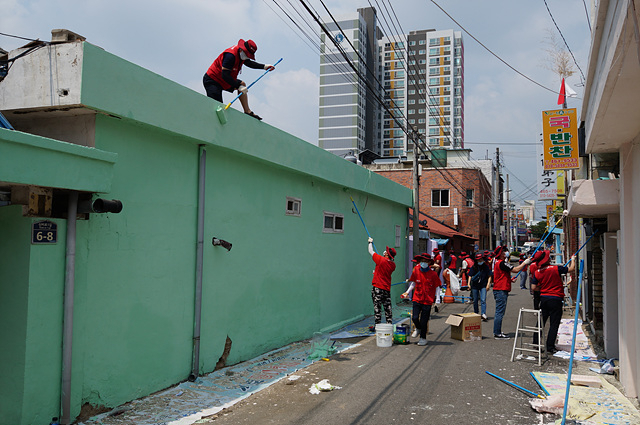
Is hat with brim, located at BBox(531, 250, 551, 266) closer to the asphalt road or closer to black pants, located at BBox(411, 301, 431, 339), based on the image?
the asphalt road

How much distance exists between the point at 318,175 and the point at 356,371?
4.32 metres

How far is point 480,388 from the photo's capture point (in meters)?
6.96

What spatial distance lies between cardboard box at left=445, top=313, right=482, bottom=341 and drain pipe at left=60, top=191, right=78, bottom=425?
24.5ft

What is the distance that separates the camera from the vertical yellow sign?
12570 mm

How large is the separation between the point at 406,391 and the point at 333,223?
5524mm

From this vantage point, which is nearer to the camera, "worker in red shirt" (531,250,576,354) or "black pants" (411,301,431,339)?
"worker in red shirt" (531,250,576,354)

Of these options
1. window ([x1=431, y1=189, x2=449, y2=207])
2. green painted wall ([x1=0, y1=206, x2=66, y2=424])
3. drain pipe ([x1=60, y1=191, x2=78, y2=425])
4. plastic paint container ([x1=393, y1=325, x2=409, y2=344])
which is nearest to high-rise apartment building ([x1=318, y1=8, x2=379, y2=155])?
window ([x1=431, y1=189, x2=449, y2=207])

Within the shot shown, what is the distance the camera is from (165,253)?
6469 mm

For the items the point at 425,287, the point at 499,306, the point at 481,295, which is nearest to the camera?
the point at 425,287

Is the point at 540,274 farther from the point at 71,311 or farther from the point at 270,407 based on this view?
the point at 71,311

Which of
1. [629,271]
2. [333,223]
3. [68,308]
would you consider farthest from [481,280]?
[68,308]

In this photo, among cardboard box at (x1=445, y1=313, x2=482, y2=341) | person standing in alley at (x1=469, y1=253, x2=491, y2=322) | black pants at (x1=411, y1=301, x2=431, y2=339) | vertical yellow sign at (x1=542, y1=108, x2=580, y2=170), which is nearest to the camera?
black pants at (x1=411, y1=301, x2=431, y2=339)

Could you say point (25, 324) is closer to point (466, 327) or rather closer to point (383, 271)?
point (383, 271)

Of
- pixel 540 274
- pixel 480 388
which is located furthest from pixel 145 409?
pixel 540 274
